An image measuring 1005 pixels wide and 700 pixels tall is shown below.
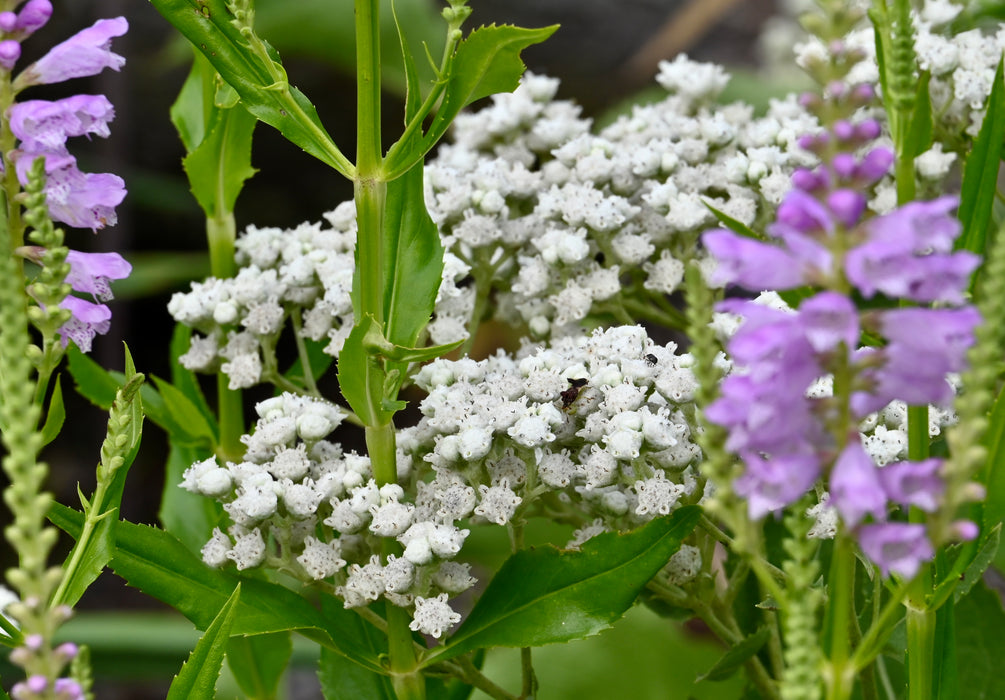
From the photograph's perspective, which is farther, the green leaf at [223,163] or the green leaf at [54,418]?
the green leaf at [223,163]

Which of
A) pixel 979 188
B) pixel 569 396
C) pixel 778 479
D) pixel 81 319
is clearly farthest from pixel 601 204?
pixel 778 479

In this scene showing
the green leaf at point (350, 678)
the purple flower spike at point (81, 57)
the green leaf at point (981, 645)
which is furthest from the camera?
the green leaf at point (981, 645)

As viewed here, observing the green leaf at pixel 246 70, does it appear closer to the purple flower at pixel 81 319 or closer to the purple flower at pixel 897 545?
the purple flower at pixel 81 319

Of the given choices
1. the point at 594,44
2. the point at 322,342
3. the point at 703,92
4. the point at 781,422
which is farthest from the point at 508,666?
the point at 594,44

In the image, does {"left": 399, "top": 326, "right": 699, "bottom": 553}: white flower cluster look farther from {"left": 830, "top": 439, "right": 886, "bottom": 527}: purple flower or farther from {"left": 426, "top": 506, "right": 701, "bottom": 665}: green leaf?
{"left": 830, "top": 439, "right": 886, "bottom": 527}: purple flower

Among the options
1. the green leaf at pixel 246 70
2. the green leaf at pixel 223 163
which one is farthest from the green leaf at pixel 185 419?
the green leaf at pixel 246 70
